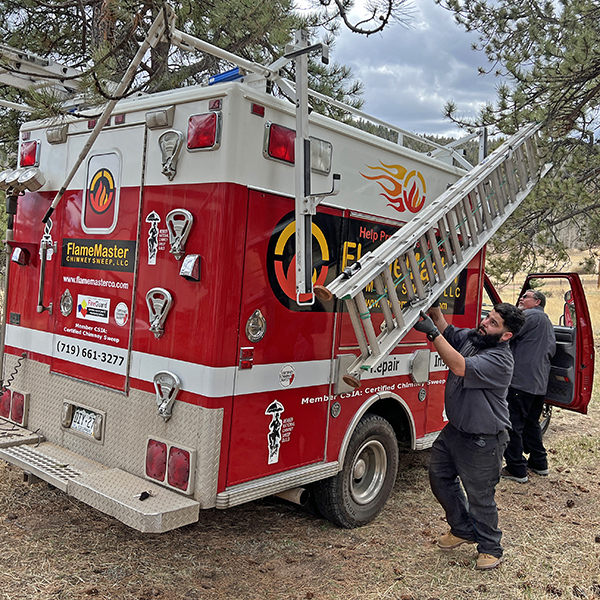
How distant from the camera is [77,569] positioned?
3.56 meters

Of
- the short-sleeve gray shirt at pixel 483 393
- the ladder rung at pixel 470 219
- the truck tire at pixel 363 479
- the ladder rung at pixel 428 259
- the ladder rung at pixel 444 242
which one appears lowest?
the truck tire at pixel 363 479

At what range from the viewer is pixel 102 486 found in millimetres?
3385

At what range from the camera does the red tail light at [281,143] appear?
3.49m

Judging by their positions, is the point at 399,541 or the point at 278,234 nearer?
the point at 278,234

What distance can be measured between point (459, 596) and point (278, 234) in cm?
253

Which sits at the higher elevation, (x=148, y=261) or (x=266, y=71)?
(x=266, y=71)

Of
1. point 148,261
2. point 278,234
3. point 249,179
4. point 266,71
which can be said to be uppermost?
point 266,71

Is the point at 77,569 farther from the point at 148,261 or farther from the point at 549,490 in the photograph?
the point at 549,490

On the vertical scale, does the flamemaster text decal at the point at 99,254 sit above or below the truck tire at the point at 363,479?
above

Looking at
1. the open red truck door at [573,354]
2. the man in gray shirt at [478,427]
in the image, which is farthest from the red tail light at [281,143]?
the open red truck door at [573,354]

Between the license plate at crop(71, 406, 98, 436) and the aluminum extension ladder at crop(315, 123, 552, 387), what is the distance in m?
1.73

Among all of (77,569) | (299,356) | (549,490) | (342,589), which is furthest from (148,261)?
(549,490)

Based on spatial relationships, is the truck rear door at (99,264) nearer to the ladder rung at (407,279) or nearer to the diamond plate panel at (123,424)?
the diamond plate panel at (123,424)

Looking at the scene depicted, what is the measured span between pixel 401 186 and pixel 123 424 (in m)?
2.75
